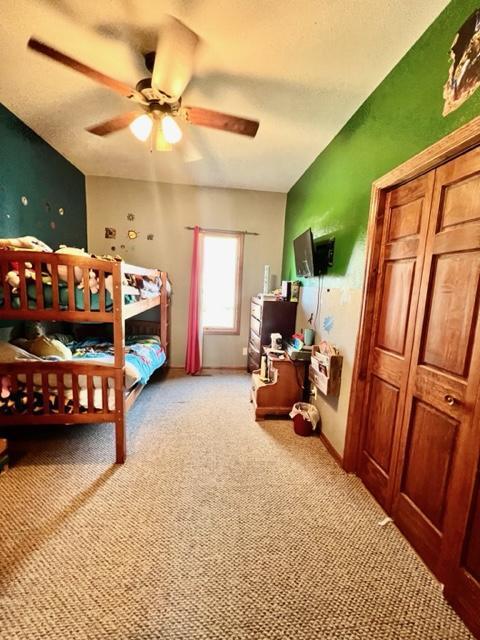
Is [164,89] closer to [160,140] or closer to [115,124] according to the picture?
[160,140]

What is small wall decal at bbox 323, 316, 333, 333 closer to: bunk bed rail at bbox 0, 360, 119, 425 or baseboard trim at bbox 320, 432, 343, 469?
Answer: baseboard trim at bbox 320, 432, 343, 469

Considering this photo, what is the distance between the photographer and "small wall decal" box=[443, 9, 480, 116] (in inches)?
43.2

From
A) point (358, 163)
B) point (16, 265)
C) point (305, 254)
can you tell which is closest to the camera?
point (16, 265)

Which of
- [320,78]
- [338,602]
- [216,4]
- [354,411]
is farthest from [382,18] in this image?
[338,602]

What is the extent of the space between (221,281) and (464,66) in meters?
3.24

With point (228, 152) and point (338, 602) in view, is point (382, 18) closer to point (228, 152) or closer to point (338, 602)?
point (228, 152)

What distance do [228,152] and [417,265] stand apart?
223 cm

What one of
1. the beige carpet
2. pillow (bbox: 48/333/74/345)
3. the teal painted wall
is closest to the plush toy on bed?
the teal painted wall

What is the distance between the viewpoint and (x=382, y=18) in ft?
4.32

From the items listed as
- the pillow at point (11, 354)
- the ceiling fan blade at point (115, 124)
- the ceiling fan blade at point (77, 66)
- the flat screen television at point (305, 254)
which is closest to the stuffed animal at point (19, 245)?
the pillow at point (11, 354)

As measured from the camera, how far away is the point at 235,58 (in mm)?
1592

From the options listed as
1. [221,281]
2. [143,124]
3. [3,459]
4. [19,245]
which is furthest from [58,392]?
[221,281]

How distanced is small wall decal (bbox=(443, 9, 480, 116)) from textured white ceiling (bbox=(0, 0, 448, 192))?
248 mm

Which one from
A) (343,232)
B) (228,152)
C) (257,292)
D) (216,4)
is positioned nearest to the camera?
(216,4)
